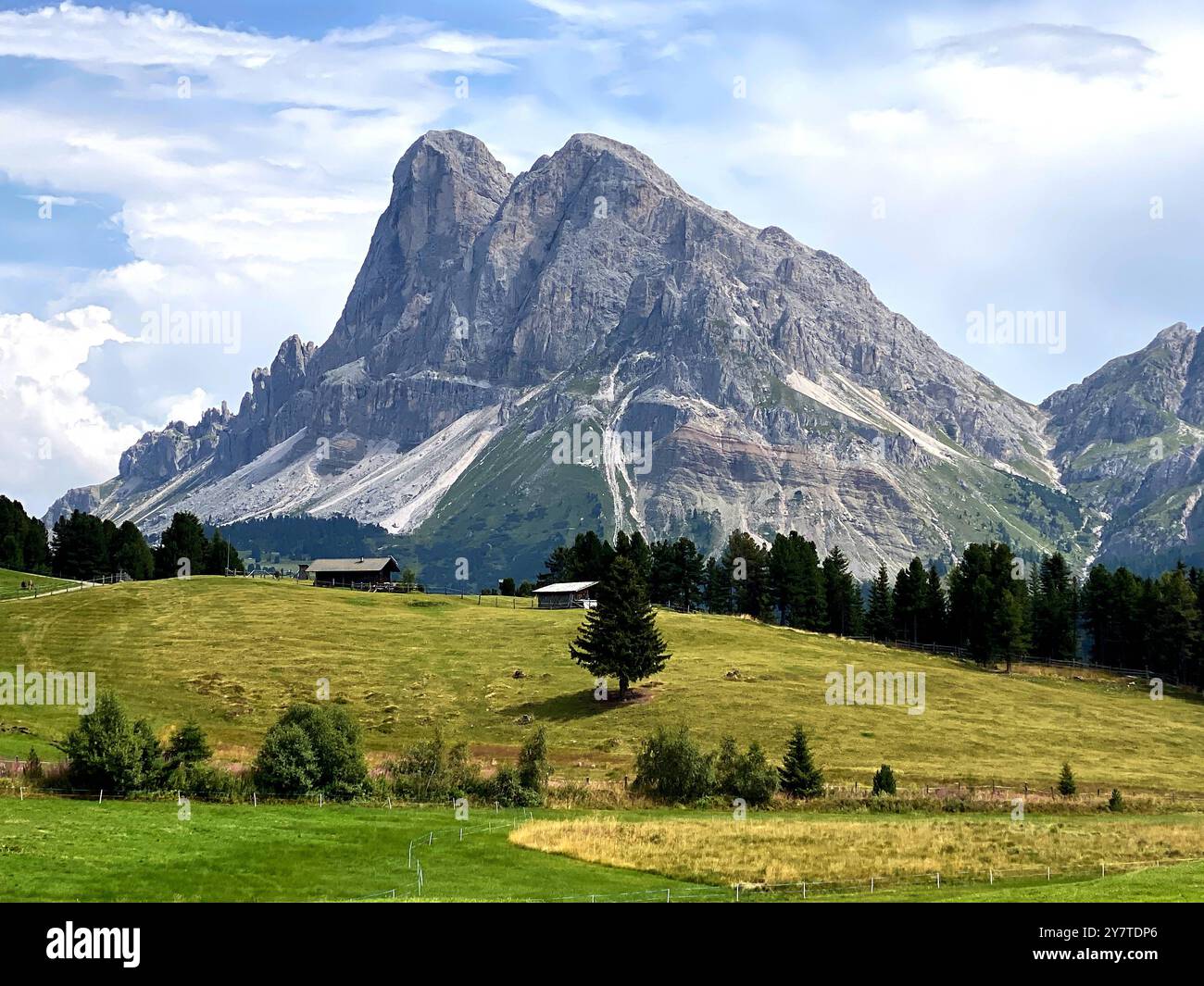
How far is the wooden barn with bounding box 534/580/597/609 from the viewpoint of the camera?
491 feet

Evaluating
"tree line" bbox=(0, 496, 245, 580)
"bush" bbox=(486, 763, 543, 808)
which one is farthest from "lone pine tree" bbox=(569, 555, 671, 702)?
"tree line" bbox=(0, 496, 245, 580)

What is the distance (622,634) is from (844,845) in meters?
52.1

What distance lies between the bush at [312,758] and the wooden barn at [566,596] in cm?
8184

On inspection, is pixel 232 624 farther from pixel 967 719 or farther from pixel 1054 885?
pixel 1054 885

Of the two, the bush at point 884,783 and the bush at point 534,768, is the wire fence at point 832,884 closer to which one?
the bush at point 534,768

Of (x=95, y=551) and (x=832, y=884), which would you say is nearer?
(x=832, y=884)

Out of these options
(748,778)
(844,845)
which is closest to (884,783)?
(748,778)

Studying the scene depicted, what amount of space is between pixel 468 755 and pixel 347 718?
11.0 meters

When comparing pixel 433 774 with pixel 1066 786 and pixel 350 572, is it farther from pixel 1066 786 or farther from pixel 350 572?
pixel 350 572

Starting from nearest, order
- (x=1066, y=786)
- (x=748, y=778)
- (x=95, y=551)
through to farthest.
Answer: (x=748, y=778) → (x=1066, y=786) → (x=95, y=551)

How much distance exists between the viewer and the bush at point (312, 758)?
6312 centimetres

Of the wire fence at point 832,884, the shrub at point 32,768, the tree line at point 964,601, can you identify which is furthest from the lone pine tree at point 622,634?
the wire fence at point 832,884

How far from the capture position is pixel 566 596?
5960 inches

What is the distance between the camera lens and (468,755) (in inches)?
3022
